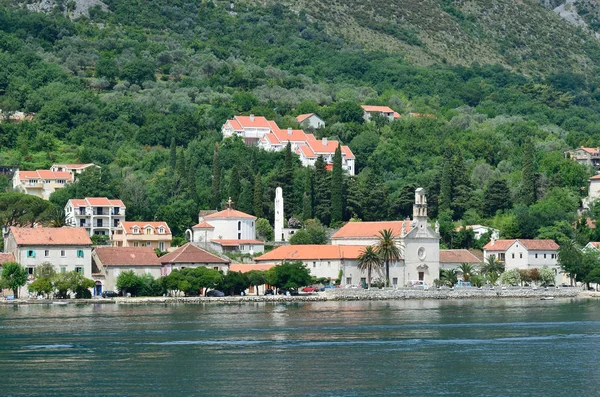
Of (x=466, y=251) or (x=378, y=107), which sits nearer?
(x=466, y=251)

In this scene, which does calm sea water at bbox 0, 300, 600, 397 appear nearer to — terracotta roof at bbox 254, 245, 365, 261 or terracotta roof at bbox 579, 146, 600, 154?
terracotta roof at bbox 254, 245, 365, 261

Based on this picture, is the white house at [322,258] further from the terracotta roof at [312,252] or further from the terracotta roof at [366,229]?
the terracotta roof at [366,229]

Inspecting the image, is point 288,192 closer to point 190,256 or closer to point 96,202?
point 96,202

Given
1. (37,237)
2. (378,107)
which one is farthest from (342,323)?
(378,107)

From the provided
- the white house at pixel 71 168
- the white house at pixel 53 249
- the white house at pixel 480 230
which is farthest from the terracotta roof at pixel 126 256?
the white house at pixel 480 230

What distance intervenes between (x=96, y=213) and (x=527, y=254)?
3869 centimetres

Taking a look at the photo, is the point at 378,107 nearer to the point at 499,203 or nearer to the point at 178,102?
the point at 178,102

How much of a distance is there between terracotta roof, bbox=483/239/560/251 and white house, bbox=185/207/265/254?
2039 centimetres

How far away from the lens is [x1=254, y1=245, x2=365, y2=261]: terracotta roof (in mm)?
112312

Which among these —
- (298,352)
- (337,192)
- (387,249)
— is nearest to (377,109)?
Answer: (337,192)

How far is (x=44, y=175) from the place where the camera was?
13650 centimetres

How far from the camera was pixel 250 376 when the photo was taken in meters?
54.9

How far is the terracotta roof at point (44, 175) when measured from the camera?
135625 mm

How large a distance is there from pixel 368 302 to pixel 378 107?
234 ft
